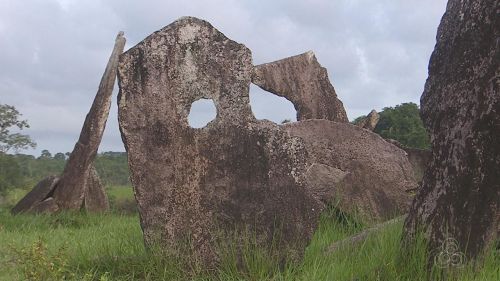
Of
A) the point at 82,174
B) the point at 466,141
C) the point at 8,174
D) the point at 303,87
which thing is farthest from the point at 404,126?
the point at 466,141

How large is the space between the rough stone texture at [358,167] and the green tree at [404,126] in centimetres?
1569

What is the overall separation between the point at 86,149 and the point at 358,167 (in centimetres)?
512

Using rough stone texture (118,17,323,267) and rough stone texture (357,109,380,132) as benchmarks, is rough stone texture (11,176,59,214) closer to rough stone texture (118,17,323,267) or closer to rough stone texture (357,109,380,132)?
rough stone texture (357,109,380,132)

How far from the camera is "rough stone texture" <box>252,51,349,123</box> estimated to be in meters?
10.0

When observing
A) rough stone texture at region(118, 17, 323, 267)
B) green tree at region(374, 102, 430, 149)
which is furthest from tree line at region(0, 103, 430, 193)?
rough stone texture at region(118, 17, 323, 267)

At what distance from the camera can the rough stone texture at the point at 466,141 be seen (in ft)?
14.0

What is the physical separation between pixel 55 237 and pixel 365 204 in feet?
11.5

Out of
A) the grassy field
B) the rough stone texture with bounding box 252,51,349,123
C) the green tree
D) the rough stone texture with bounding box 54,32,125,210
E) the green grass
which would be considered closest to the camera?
the grassy field

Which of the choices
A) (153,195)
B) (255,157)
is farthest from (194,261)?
(255,157)

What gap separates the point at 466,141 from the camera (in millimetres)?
4316

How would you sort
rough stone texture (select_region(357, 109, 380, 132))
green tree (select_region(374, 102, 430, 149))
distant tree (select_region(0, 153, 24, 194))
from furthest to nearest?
1. green tree (select_region(374, 102, 430, 149))
2. distant tree (select_region(0, 153, 24, 194))
3. rough stone texture (select_region(357, 109, 380, 132))

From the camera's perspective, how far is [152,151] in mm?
5031

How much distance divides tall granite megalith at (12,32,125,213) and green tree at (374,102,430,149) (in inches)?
564

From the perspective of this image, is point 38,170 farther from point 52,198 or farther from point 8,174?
point 52,198
